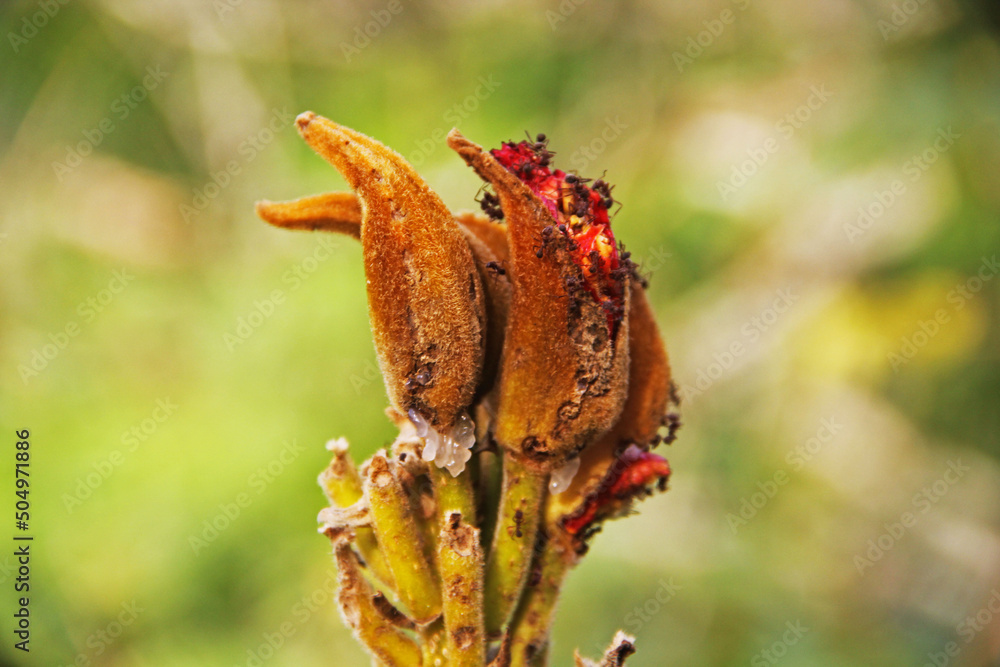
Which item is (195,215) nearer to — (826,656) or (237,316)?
(237,316)

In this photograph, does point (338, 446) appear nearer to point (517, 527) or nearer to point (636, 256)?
point (517, 527)

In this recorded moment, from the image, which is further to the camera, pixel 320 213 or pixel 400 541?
pixel 320 213

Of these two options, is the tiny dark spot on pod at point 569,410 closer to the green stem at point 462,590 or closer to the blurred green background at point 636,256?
the green stem at point 462,590

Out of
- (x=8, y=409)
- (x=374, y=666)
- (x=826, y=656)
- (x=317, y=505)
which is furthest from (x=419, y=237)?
(x=8, y=409)

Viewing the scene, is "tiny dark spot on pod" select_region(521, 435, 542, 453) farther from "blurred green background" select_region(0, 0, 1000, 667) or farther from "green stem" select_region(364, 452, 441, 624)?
"blurred green background" select_region(0, 0, 1000, 667)

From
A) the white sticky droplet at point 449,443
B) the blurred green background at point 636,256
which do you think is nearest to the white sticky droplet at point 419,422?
the white sticky droplet at point 449,443

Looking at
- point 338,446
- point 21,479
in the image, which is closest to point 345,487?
point 338,446
